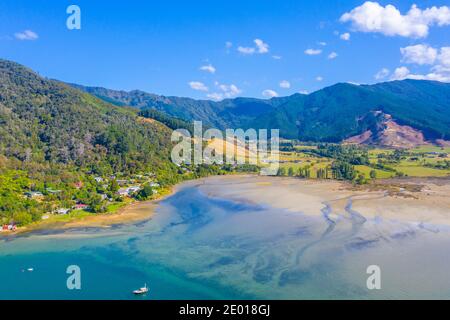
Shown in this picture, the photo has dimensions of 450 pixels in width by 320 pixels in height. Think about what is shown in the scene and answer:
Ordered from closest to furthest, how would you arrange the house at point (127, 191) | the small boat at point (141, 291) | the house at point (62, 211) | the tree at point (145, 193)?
the small boat at point (141, 291) < the house at point (62, 211) < the house at point (127, 191) < the tree at point (145, 193)

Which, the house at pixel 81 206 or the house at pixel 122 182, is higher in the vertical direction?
the house at pixel 122 182

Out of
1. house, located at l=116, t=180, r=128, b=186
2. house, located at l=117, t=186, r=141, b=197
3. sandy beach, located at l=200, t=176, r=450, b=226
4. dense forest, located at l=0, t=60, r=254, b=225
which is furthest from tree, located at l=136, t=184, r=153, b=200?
sandy beach, located at l=200, t=176, r=450, b=226

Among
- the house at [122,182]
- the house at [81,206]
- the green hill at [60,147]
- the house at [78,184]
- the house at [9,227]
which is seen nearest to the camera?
the house at [9,227]

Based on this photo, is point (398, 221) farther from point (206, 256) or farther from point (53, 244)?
point (53, 244)

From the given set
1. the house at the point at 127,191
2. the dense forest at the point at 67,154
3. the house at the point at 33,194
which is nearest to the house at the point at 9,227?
the dense forest at the point at 67,154

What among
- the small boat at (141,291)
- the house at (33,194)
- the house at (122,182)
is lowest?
the small boat at (141,291)

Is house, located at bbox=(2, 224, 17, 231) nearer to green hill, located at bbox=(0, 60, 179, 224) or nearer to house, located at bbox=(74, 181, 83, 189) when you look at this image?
green hill, located at bbox=(0, 60, 179, 224)

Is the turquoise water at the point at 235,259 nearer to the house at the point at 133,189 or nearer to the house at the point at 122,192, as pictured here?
the house at the point at 122,192

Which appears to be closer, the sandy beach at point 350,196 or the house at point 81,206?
the sandy beach at point 350,196
